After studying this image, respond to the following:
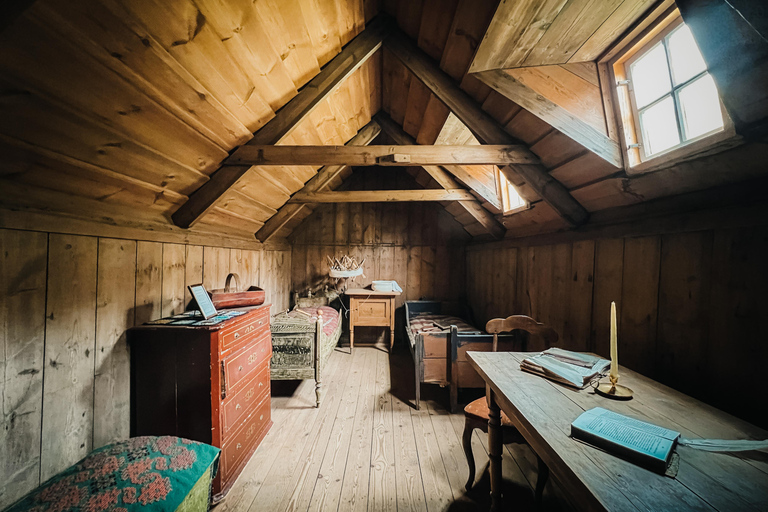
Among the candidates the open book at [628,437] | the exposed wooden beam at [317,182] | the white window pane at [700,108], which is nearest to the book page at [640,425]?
the open book at [628,437]

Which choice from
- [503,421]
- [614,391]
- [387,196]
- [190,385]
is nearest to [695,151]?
[614,391]

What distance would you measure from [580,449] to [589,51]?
192 cm

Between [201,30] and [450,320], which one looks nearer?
[201,30]

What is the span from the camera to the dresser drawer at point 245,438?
5.56 feet

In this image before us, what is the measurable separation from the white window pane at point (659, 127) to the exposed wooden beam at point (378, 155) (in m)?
0.66

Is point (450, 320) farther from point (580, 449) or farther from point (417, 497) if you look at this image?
point (580, 449)

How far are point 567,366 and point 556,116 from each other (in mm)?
1404

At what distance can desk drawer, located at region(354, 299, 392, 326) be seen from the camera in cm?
427

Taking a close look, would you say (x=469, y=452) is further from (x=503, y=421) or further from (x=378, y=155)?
(x=378, y=155)

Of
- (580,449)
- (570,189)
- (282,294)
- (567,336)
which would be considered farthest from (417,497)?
(282,294)

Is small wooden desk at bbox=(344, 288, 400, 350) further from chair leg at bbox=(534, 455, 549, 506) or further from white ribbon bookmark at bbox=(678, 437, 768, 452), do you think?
white ribbon bookmark at bbox=(678, 437, 768, 452)

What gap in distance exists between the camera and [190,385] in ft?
5.32

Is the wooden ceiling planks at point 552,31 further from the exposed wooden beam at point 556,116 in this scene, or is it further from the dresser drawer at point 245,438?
the dresser drawer at point 245,438

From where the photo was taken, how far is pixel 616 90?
1499mm
